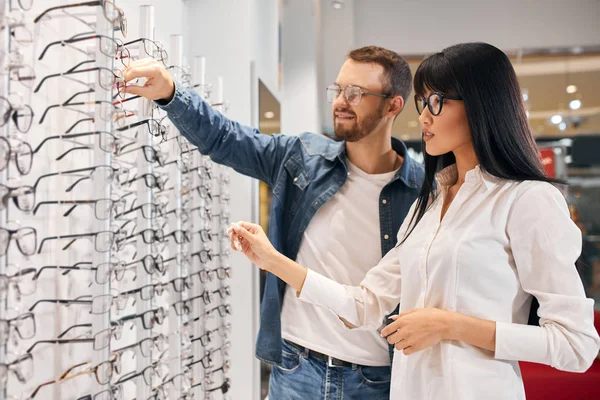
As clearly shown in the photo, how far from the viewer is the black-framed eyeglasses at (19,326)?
107 cm

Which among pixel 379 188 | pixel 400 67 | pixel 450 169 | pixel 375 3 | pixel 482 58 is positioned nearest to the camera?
pixel 482 58

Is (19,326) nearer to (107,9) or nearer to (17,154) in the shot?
(17,154)

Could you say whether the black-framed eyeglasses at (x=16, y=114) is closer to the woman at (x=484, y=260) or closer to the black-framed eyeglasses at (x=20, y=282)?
the black-framed eyeglasses at (x=20, y=282)

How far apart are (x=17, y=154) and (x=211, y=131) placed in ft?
2.59

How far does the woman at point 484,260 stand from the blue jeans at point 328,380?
1.22ft

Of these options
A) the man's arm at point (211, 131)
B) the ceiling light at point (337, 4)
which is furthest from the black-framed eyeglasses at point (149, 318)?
the ceiling light at point (337, 4)

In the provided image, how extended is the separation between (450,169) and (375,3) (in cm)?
485

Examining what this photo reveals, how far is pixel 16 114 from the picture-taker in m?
1.09

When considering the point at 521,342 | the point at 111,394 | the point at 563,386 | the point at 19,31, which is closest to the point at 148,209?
the point at 111,394

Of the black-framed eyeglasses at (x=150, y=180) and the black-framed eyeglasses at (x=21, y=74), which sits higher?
the black-framed eyeglasses at (x=21, y=74)

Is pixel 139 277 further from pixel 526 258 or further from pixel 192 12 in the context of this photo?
pixel 192 12

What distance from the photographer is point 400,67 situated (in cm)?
212

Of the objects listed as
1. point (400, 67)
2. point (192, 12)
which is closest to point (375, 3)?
point (192, 12)

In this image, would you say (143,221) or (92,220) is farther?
(143,221)
